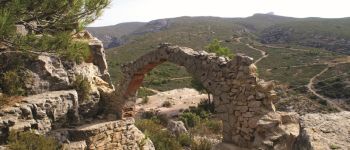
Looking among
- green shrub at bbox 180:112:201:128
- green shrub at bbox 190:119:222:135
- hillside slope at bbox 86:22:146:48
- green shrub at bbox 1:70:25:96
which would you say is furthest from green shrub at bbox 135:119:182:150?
hillside slope at bbox 86:22:146:48

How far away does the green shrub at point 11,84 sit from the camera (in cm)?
1040

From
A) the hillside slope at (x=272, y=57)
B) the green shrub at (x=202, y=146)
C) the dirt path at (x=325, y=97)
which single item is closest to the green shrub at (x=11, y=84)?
the green shrub at (x=202, y=146)

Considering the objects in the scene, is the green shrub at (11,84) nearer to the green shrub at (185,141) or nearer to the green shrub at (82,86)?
the green shrub at (82,86)

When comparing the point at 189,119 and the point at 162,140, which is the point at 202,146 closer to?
the point at 162,140

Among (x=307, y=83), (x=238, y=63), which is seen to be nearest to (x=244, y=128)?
(x=238, y=63)

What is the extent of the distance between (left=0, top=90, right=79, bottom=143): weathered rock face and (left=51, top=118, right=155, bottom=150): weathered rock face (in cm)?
45

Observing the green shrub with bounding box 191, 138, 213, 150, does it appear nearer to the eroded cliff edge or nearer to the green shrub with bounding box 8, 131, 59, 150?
the eroded cliff edge

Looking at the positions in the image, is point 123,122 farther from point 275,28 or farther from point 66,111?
point 275,28

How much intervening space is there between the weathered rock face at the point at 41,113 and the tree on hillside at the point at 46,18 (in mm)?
1719

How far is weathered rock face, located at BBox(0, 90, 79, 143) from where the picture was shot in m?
9.20

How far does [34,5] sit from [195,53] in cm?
471

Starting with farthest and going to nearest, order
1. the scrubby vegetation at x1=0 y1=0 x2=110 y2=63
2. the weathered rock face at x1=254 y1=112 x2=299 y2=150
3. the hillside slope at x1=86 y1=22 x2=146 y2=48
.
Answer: the hillside slope at x1=86 y1=22 x2=146 y2=48
the scrubby vegetation at x1=0 y1=0 x2=110 y2=63
the weathered rock face at x1=254 y1=112 x2=299 y2=150

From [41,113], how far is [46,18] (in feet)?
8.79

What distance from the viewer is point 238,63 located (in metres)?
9.16
